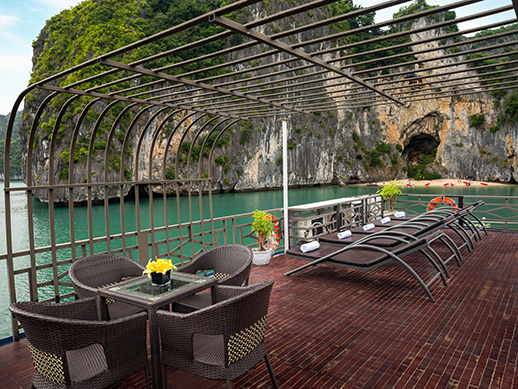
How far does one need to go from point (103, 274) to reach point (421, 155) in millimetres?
51108

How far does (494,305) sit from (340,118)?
44281 millimetres

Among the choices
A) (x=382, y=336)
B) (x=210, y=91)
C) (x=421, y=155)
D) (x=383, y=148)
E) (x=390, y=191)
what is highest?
(x=383, y=148)

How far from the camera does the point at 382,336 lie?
3.18 meters

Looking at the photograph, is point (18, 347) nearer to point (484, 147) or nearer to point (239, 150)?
point (239, 150)

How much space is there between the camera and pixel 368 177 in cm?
4628

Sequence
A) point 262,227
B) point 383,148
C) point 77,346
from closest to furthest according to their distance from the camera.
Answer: point 77,346 → point 262,227 → point 383,148

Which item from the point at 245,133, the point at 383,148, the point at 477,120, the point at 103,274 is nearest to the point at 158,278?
the point at 103,274

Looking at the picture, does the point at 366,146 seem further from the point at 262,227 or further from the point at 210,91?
the point at 210,91

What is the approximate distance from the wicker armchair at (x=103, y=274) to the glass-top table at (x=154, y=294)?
0.36m

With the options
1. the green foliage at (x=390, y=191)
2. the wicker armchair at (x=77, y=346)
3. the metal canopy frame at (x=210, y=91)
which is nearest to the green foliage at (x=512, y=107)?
the green foliage at (x=390, y=191)

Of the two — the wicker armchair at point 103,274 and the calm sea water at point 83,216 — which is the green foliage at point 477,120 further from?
the wicker armchair at point 103,274

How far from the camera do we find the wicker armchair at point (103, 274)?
298 centimetres

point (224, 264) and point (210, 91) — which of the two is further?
point (210, 91)

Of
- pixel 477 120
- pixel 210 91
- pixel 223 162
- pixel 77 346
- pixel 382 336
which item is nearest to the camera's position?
pixel 77 346
